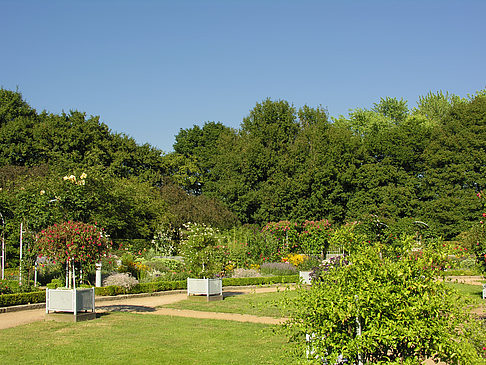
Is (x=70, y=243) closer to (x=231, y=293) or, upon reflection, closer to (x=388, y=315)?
(x=231, y=293)

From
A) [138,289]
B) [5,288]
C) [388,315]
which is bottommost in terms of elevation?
[138,289]

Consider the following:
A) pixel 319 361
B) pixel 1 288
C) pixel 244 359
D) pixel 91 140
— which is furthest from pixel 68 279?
pixel 91 140

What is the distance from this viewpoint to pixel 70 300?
11.7 m

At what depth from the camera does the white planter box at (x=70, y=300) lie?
1160 centimetres

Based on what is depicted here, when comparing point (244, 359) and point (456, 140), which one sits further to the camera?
point (456, 140)

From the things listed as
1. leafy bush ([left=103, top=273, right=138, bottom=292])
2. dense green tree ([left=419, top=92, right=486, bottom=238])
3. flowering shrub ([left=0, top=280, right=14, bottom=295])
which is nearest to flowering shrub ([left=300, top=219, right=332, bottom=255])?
leafy bush ([left=103, top=273, right=138, bottom=292])

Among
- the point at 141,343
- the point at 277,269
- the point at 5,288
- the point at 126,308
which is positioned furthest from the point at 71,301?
the point at 277,269

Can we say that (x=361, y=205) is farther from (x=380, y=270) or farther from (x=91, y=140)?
(x=380, y=270)

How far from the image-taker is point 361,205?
35.5 meters

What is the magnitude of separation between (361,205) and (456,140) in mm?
7771

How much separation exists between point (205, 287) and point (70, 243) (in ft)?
16.7

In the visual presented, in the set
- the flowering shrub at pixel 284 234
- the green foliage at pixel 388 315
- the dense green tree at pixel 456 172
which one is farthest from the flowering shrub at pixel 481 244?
the dense green tree at pixel 456 172

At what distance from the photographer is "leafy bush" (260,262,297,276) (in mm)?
21656

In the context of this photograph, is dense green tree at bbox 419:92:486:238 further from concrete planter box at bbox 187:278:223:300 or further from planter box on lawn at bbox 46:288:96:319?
planter box on lawn at bbox 46:288:96:319
